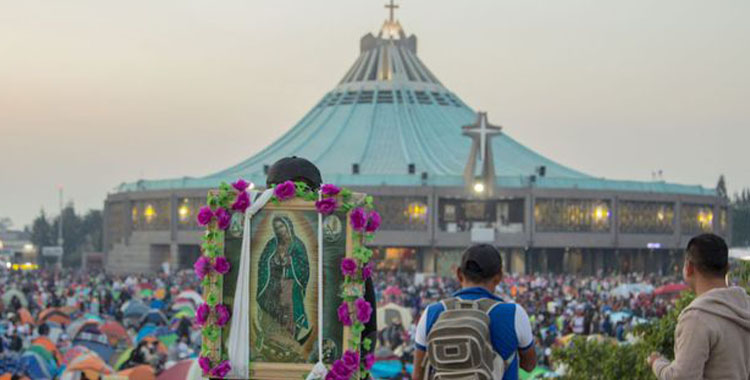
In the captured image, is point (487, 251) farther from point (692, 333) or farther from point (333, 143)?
point (333, 143)

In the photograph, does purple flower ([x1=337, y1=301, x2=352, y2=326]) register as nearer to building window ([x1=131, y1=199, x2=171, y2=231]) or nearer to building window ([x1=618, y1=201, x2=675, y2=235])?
building window ([x1=618, y1=201, x2=675, y2=235])

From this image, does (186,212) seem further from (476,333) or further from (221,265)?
(476,333)

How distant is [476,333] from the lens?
208 inches

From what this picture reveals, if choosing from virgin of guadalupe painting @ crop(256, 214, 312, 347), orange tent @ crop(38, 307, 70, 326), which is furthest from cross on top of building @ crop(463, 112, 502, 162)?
virgin of guadalupe painting @ crop(256, 214, 312, 347)

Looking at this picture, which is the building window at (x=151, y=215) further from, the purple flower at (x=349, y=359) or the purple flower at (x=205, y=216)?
the purple flower at (x=349, y=359)

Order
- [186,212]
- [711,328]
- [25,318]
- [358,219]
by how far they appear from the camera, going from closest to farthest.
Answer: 1. [711,328]
2. [358,219]
3. [25,318]
4. [186,212]

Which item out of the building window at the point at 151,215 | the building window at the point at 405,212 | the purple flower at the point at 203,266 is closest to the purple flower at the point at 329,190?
the purple flower at the point at 203,266

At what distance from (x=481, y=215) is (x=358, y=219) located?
76130mm

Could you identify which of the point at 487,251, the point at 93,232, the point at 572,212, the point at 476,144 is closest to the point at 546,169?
the point at 572,212

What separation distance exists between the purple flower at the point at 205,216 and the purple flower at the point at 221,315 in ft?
1.14

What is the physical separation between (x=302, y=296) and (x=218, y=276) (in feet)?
1.16

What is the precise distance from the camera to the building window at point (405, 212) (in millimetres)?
78750

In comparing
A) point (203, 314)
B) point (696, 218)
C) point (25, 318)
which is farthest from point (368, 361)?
point (696, 218)

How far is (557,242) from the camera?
7975 centimetres
